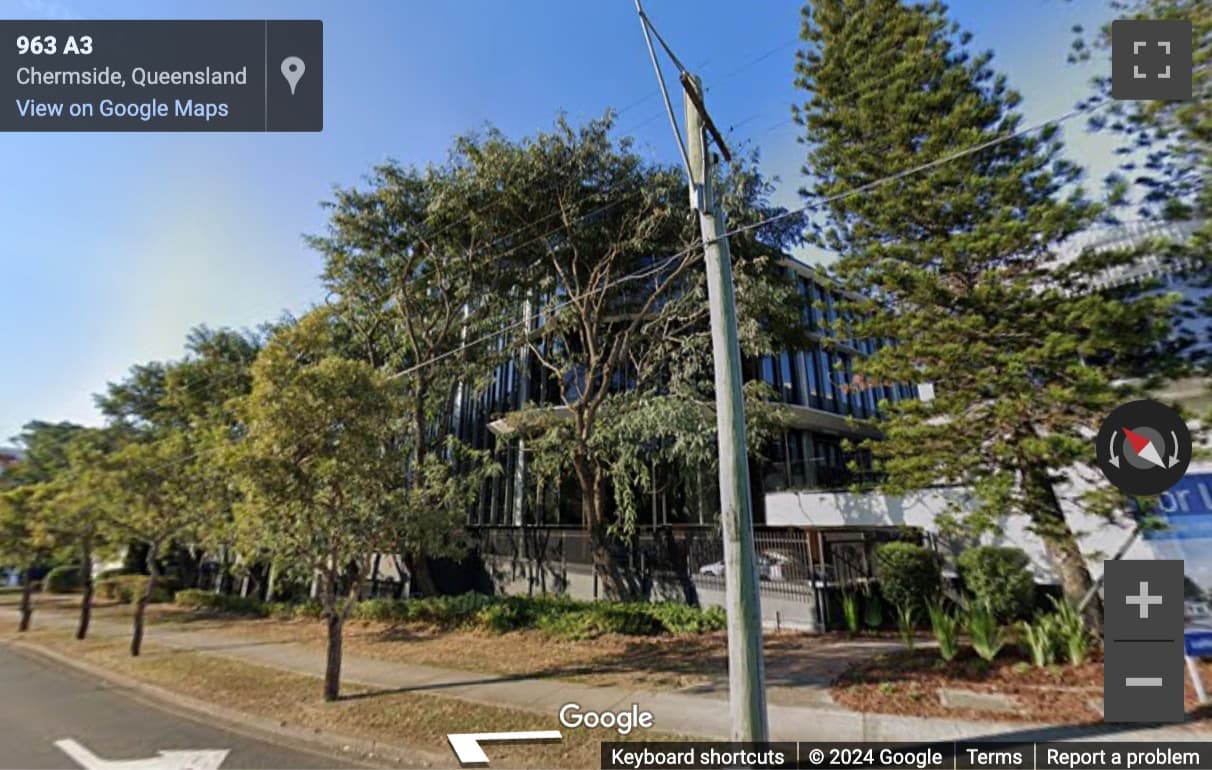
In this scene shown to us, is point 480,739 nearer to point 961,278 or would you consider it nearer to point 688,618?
point 688,618

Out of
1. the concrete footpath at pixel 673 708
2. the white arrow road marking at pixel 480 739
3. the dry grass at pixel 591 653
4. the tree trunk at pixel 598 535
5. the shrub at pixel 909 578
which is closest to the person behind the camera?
the concrete footpath at pixel 673 708

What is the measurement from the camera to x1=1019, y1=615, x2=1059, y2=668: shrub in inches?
290

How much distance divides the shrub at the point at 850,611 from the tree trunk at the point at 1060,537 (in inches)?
147

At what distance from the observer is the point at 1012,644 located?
840 centimetres

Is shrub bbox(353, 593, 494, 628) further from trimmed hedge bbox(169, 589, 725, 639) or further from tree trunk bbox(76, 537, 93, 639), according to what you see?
tree trunk bbox(76, 537, 93, 639)

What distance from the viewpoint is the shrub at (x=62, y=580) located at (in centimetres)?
3027

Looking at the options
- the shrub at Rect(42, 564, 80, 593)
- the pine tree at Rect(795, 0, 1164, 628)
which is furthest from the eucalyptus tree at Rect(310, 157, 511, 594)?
the shrub at Rect(42, 564, 80, 593)

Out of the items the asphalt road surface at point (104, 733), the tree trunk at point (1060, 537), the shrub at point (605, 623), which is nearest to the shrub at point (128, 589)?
the asphalt road surface at point (104, 733)

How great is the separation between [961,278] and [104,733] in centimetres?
1445

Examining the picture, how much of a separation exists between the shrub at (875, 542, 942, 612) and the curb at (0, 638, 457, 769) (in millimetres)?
9064

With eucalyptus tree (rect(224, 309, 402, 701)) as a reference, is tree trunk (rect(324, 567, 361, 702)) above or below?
below

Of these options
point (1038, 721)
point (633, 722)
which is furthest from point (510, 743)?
point (1038, 721)

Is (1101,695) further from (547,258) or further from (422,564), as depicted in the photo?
(422,564)

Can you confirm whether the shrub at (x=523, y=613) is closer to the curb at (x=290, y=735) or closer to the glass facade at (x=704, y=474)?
the glass facade at (x=704, y=474)
